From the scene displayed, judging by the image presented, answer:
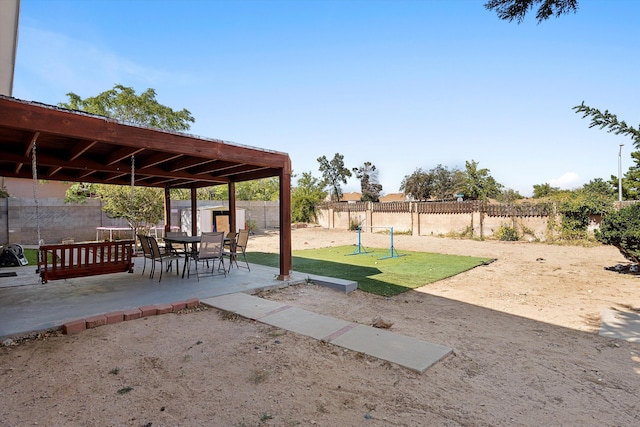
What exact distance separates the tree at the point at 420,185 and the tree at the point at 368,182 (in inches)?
306

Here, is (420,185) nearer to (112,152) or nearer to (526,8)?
(526,8)

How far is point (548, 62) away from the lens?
844cm

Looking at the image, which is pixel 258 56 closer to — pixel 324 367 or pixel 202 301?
pixel 202 301

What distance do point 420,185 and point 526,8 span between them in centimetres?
3388

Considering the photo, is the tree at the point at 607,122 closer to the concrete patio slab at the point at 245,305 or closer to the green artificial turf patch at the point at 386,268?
the concrete patio slab at the point at 245,305

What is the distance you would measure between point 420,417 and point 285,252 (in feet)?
14.3

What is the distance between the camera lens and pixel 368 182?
4534 cm

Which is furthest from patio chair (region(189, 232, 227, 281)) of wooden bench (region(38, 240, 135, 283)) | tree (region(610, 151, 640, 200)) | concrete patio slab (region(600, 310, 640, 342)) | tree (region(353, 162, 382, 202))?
tree (region(353, 162, 382, 202))

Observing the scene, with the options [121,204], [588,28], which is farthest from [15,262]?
[588,28]

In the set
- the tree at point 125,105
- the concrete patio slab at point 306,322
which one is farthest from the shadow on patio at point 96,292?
the tree at point 125,105

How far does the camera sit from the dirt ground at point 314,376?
2.22 m

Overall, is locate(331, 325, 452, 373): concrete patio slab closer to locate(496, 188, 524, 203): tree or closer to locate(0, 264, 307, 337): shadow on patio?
locate(0, 264, 307, 337): shadow on patio

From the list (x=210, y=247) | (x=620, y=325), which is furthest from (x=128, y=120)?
(x=620, y=325)

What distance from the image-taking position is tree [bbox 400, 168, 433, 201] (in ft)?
119
